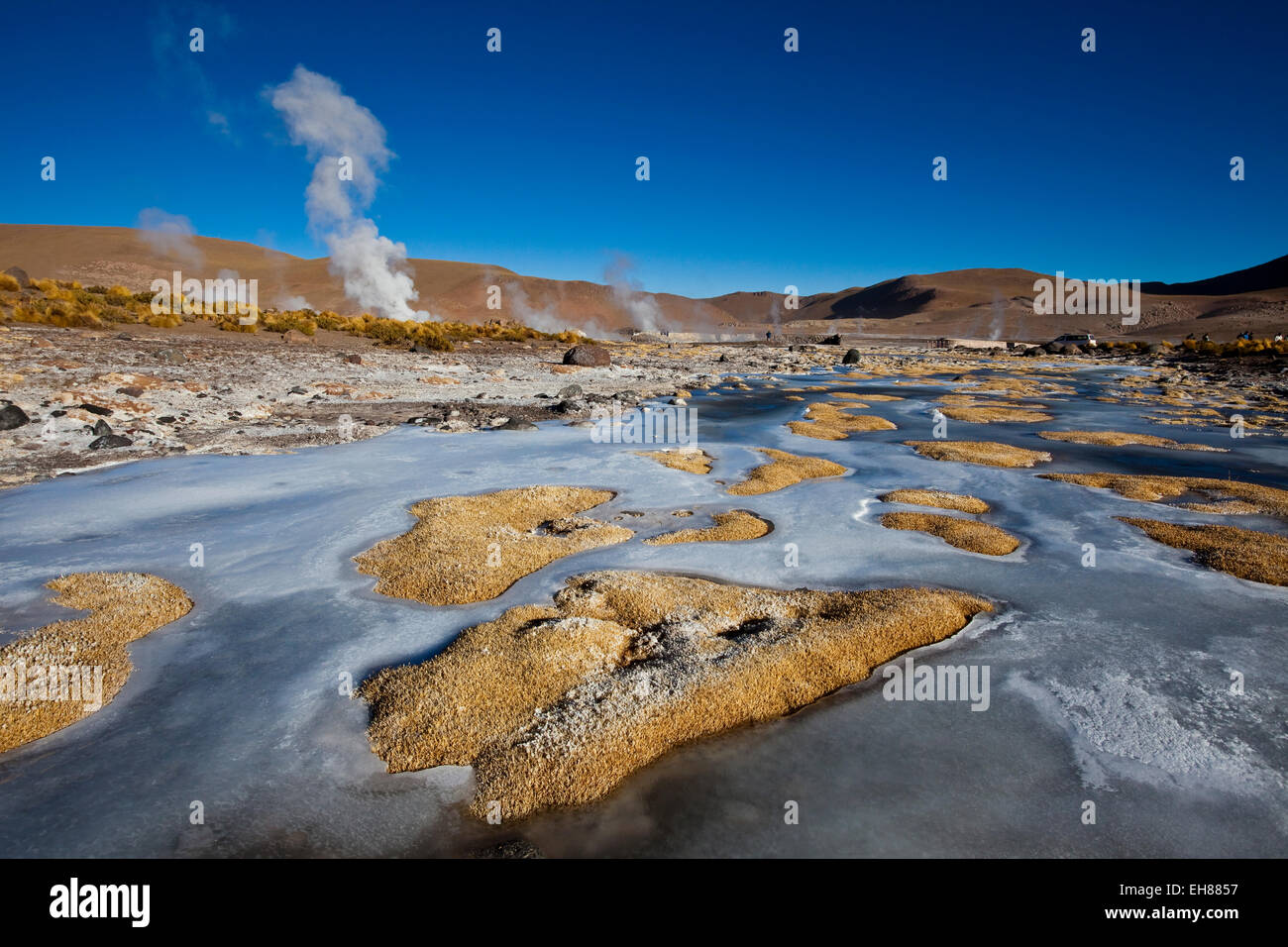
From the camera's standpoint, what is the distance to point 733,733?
4.48m

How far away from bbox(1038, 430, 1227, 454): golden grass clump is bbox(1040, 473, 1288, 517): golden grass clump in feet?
13.7

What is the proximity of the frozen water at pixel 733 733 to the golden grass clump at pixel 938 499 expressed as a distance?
1.41 feet

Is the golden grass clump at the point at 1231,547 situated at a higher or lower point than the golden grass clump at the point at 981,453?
lower

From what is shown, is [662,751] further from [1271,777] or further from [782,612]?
[1271,777]

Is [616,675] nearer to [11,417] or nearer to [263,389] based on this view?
[11,417]

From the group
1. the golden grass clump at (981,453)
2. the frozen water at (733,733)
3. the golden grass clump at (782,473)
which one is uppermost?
the golden grass clump at (981,453)

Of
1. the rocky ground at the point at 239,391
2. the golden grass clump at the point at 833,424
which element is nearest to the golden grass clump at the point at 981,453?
the golden grass clump at the point at 833,424

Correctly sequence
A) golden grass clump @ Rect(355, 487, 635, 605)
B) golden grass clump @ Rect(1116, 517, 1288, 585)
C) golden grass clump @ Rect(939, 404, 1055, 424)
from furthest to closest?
golden grass clump @ Rect(939, 404, 1055, 424)
golden grass clump @ Rect(1116, 517, 1288, 585)
golden grass clump @ Rect(355, 487, 635, 605)

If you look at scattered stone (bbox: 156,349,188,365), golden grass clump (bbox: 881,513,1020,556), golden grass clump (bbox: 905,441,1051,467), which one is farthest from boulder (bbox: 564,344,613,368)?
golden grass clump (bbox: 881,513,1020,556)

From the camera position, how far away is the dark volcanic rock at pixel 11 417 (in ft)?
41.4

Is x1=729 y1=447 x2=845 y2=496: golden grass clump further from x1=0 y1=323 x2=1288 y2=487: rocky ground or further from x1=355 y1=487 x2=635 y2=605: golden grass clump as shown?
x1=0 y1=323 x2=1288 y2=487: rocky ground

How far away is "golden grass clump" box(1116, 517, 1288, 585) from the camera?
7.22m

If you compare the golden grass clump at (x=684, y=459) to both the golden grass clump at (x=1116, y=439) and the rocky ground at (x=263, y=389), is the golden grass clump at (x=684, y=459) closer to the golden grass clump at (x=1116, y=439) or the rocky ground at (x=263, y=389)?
the rocky ground at (x=263, y=389)

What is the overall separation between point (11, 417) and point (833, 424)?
20.3 metres
